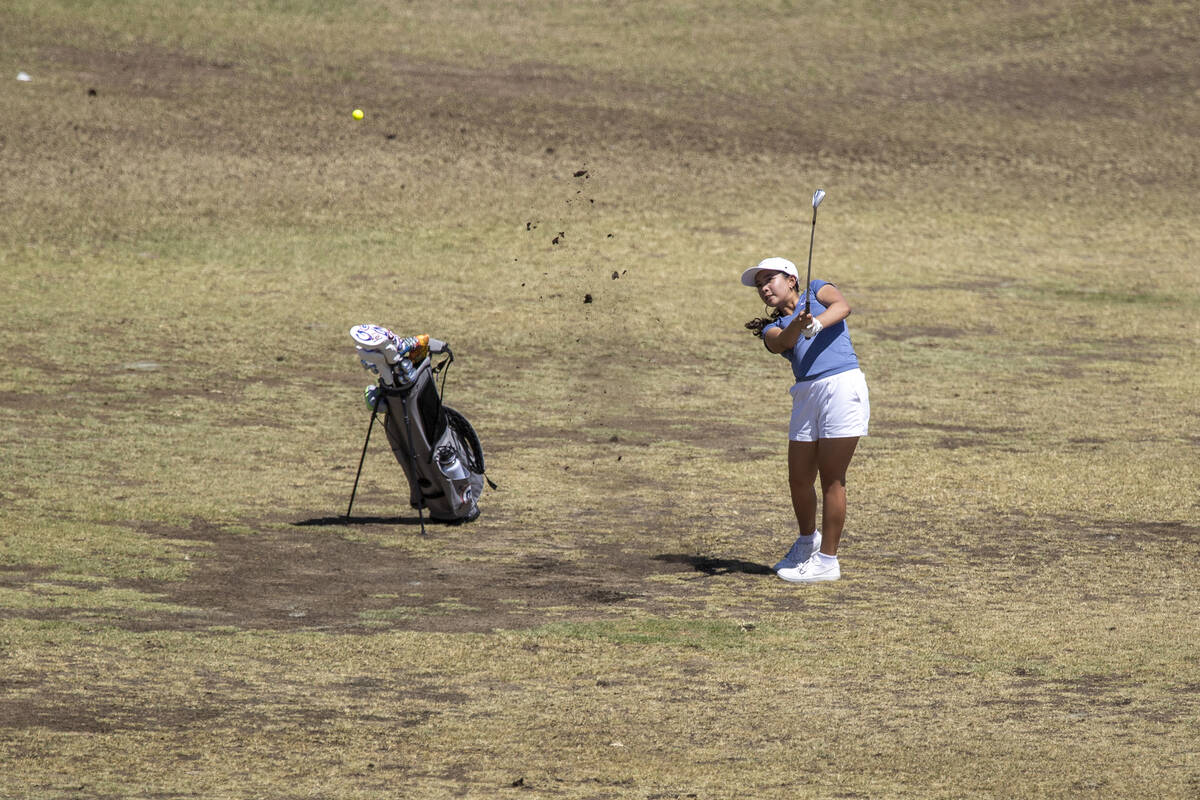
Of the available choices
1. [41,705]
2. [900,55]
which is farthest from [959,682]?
[900,55]

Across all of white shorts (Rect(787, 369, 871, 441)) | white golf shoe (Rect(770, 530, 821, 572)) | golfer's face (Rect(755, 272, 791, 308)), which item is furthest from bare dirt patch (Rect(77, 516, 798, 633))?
golfer's face (Rect(755, 272, 791, 308))

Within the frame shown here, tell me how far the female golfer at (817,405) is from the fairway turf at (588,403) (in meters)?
0.31

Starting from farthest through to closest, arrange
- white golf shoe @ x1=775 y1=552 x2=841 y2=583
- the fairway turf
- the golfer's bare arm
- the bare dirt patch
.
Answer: white golf shoe @ x1=775 y1=552 x2=841 y2=583, the golfer's bare arm, the bare dirt patch, the fairway turf

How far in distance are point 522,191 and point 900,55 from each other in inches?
545

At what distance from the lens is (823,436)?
9.80m

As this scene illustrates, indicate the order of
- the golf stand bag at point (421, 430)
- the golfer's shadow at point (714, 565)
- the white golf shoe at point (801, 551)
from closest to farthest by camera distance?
the white golf shoe at point (801, 551) → the golfer's shadow at point (714, 565) → the golf stand bag at point (421, 430)

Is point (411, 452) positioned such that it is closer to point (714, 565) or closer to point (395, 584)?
point (395, 584)

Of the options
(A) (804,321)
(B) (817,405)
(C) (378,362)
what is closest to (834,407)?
(B) (817,405)

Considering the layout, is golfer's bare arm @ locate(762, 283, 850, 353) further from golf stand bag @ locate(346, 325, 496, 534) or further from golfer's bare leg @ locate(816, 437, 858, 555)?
golf stand bag @ locate(346, 325, 496, 534)

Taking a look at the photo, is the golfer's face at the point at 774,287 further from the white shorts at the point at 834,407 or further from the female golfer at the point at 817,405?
the white shorts at the point at 834,407

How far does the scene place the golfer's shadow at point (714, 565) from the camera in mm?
10164

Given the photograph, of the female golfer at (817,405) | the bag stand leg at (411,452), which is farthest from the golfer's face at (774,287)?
the bag stand leg at (411,452)

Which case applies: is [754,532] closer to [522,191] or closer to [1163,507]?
[1163,507]

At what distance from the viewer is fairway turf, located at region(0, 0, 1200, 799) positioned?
723cm
